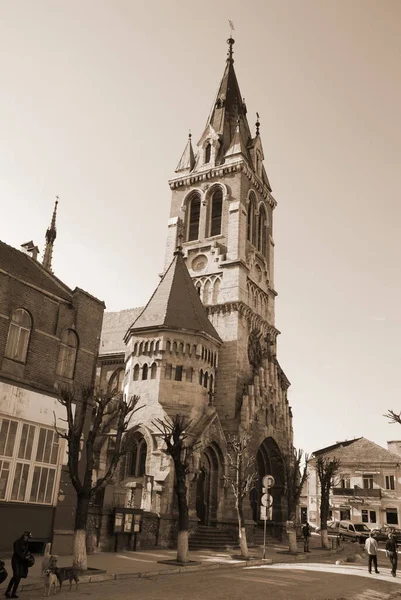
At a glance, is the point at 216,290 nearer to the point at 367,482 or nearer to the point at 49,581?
the point at 367,482

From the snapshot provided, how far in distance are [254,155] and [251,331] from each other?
61.9ft

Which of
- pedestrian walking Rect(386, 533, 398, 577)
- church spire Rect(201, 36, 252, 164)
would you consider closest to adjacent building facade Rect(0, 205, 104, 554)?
pedestrian walking Rect(386, 533, 398, 577)

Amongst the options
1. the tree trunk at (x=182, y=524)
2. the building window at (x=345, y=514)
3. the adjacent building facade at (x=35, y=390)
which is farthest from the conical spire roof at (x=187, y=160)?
the building window at (x=345, y=514)

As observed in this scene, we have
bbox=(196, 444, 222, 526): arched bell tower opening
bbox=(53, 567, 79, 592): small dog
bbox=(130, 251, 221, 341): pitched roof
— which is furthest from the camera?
bbox=(130, 251, 221, 341): pitched roof

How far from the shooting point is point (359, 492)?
56.2 m

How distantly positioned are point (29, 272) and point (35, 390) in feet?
15.8

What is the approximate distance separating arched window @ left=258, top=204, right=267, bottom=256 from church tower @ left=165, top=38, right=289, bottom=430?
90mm

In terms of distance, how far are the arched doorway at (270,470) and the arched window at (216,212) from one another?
58.3ft

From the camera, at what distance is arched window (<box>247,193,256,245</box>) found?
46362 millimetres

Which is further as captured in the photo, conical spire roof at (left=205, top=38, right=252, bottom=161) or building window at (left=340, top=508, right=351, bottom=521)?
building window at (left=340, top=508, right=351, bottom=521)

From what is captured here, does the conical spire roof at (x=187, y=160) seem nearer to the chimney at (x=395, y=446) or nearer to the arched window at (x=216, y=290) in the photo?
the arched window at (x=216, y=290)

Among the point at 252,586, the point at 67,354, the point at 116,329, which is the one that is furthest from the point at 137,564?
the point at 116,329

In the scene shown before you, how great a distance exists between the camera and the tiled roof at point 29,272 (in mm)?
19766

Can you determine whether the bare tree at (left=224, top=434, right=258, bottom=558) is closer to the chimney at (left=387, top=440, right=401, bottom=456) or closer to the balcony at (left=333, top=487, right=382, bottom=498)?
the balcony at (left=333, top=487, right=382, bottom=498)
